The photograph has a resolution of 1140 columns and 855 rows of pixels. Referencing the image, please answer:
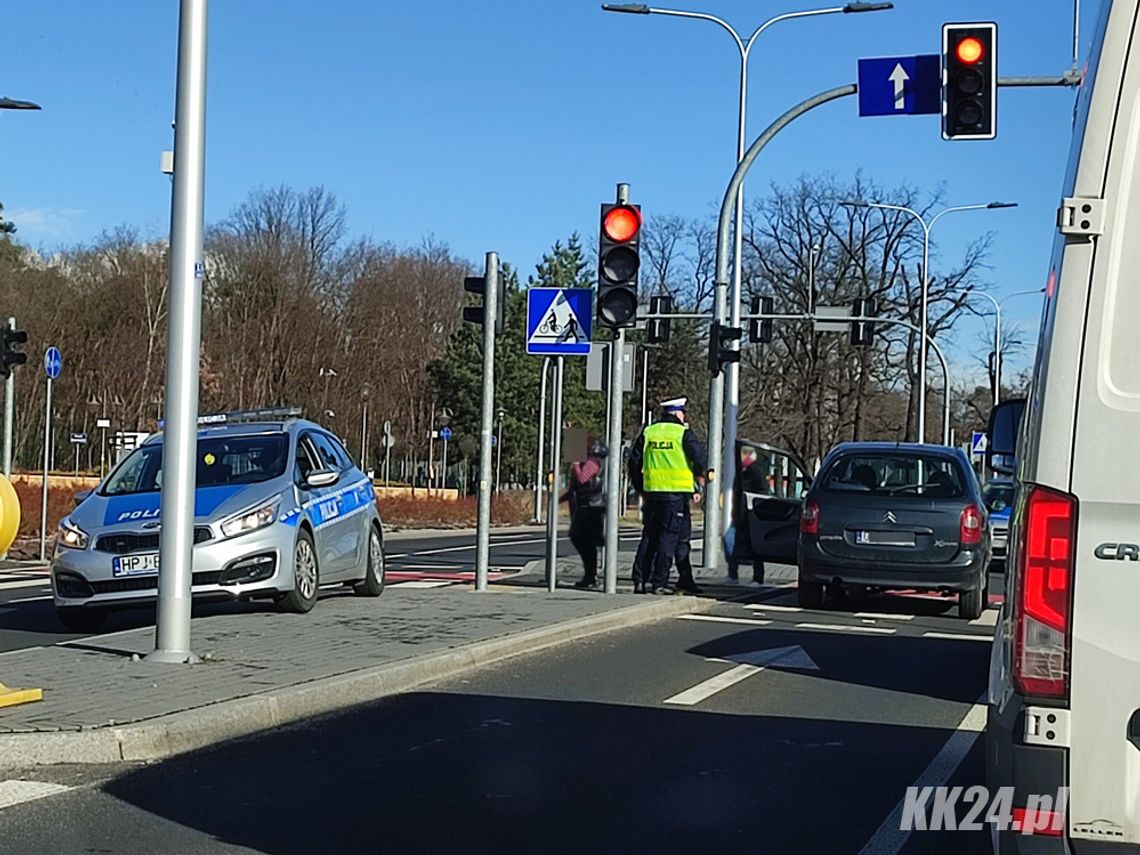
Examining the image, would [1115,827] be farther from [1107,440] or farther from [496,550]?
[496,550]

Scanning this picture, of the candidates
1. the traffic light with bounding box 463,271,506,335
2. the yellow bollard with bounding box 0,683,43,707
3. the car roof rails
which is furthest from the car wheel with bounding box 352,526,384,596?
the yellow bollard with bounding box 0,683,43,707

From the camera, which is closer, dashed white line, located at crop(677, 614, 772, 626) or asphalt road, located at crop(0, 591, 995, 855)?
asphalt road, located at crop(0, 591, 995, 855)

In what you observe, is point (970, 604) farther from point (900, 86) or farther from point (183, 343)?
point (183, 343)

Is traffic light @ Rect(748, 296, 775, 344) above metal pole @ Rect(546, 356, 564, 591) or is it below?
above

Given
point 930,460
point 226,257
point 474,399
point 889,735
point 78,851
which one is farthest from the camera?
point 474,399

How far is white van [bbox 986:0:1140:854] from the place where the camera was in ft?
12.5

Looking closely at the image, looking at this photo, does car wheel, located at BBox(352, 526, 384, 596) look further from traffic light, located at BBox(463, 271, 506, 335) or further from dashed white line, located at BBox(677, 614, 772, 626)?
dashed white line, located at BBox(677, 614, 772, 626)

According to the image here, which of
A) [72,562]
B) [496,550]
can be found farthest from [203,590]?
[496,550]

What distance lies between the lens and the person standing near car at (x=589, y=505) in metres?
18.1

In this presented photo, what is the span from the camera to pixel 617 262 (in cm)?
1569

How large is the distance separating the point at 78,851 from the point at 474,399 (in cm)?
7256

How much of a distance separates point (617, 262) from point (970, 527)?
13.9 feet

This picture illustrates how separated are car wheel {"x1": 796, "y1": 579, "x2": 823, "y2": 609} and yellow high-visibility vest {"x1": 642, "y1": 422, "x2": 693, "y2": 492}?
4.87ft

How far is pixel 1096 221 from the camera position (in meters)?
3.87
